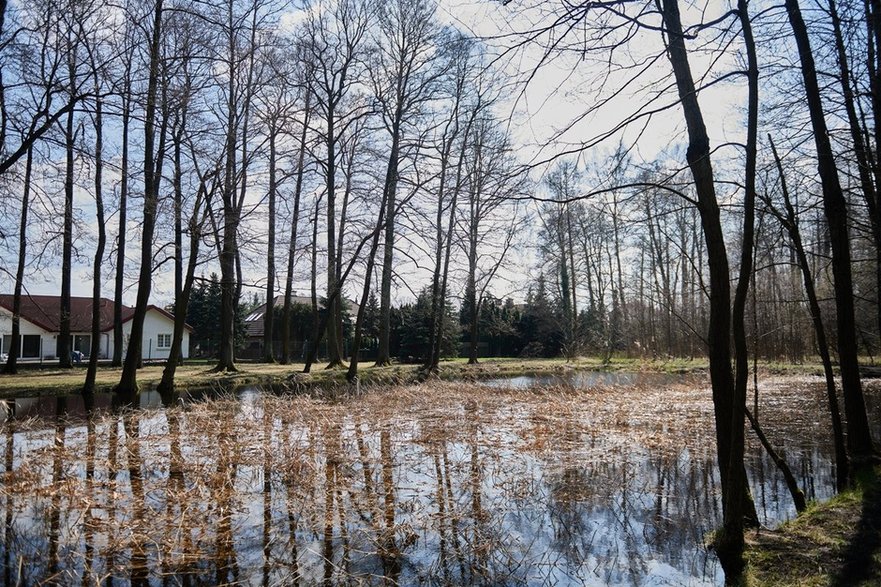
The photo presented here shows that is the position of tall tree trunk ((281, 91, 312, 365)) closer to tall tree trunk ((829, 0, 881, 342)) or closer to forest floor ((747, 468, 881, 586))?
tall tree trunk ((829, 0, 881, 342))

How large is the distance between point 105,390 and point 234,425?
8443 mm

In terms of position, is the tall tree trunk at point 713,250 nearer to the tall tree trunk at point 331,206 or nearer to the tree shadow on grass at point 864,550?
the tree shadow on grass at point 864,550

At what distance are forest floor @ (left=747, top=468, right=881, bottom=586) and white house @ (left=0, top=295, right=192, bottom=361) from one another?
32.6 metres

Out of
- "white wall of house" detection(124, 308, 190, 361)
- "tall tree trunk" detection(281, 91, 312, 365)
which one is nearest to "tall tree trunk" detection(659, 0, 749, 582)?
"tall tree trunk" detection(281, 91, 312, 365)

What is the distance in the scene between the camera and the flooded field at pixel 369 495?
14.3 ft

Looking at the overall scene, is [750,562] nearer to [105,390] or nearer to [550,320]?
[105,390]

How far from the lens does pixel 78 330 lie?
33.7 meters

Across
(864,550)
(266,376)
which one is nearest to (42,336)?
(266,376)

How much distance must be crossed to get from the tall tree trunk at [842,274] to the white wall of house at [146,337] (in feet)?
109

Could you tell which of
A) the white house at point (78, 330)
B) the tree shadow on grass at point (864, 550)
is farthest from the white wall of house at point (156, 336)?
the tree shadow on grass at point (864, 550)

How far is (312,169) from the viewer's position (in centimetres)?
2116

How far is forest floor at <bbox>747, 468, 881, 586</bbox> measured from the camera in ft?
12.1

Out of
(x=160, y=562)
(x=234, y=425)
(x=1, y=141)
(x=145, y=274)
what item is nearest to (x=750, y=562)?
(x=160, y=562)

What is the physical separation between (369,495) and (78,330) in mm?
33899
